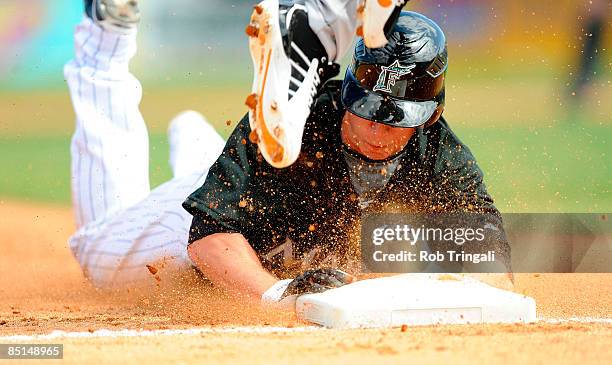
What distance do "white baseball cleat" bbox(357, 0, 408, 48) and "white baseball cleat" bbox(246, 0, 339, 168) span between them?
337 millimetres

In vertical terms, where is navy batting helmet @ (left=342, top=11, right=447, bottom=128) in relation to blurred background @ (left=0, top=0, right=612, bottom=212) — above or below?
above

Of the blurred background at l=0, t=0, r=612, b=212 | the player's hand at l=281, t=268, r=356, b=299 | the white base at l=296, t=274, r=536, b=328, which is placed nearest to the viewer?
the white base at l=296, t=274, r=536, b=328

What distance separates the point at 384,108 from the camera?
3469 millimetres

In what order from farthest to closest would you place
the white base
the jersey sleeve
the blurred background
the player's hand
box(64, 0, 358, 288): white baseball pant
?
the blurred background
box(64, 0, 358, 288): white baseball pant
the jersey sleeve
the player's hand
the white base

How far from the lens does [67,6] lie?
37.0ft

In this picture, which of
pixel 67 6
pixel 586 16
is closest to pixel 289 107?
pixel 67 6

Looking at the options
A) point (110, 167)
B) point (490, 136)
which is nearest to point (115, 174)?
point (110, 167)

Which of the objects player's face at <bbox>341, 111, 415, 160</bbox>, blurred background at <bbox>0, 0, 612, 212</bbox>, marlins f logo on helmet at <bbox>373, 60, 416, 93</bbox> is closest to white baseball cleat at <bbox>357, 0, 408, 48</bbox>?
marlins f logo on helmet at <bbox>373, 60, 416, 93</bbox>

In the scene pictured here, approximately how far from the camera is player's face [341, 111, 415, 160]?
3553 millimetres

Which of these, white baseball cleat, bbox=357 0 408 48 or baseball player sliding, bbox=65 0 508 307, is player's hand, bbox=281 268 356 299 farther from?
white baseball cleat, bbox=357 0 408 48

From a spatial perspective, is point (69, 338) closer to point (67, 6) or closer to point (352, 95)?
point (352, 95)

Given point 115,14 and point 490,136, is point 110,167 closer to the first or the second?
point 115,14

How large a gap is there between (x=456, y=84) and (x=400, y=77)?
1306 cm

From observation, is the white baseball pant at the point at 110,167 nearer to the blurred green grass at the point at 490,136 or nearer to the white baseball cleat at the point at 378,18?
the white baseball cleat at the point at 378,18
